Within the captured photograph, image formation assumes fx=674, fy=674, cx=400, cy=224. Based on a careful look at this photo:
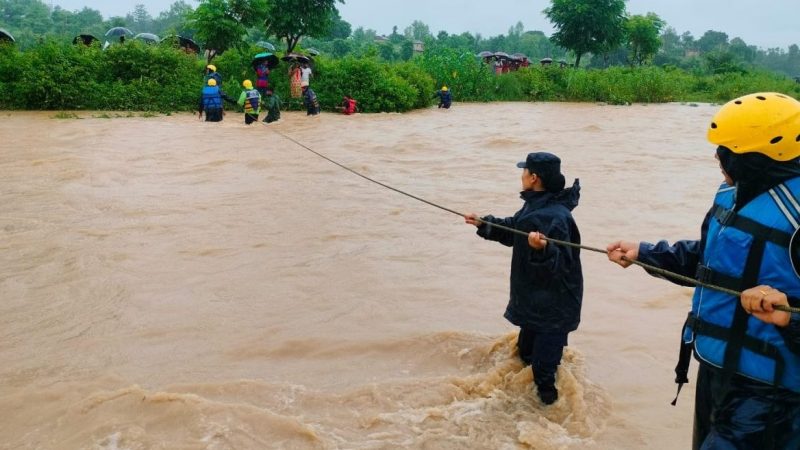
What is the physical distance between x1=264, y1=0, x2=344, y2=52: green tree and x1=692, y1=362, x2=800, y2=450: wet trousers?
2082 centimetres

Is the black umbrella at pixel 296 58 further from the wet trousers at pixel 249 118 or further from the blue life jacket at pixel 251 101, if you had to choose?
the wet trousers at pixel 249 118

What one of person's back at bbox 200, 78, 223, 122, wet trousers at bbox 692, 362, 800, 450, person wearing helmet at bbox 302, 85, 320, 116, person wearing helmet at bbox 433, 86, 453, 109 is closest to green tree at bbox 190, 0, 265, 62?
person wearing helmet at bbox 302, 85, 320, 116

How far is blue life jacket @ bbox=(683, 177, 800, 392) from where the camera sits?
6.63 feet

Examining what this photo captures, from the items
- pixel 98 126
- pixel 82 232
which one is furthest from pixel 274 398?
pixel 98 126

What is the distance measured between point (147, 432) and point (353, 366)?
128cm

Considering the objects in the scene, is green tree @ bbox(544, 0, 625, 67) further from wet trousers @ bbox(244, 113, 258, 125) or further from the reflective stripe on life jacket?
wet trousers @ bbox(244, 113, 258, 125)

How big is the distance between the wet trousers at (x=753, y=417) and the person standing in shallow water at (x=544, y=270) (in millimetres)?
1190

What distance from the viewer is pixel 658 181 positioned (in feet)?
33.9

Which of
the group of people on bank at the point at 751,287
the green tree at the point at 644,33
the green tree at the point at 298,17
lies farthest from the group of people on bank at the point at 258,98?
the green tree at the point at 644,33

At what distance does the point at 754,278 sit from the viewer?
2057 millimetres

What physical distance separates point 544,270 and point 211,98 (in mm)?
14475

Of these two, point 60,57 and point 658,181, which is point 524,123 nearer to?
point 658,181

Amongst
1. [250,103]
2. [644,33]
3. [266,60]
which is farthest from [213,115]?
[644,33]

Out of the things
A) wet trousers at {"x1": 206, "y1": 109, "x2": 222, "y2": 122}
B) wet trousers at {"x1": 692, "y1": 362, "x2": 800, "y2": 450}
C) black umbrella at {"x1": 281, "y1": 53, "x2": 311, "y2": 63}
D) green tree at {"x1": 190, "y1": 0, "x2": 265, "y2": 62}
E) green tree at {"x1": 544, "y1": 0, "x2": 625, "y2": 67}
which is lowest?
wet trousers at {"x1": 692, "y1": 362, "x2": 800, "y2": 450}
